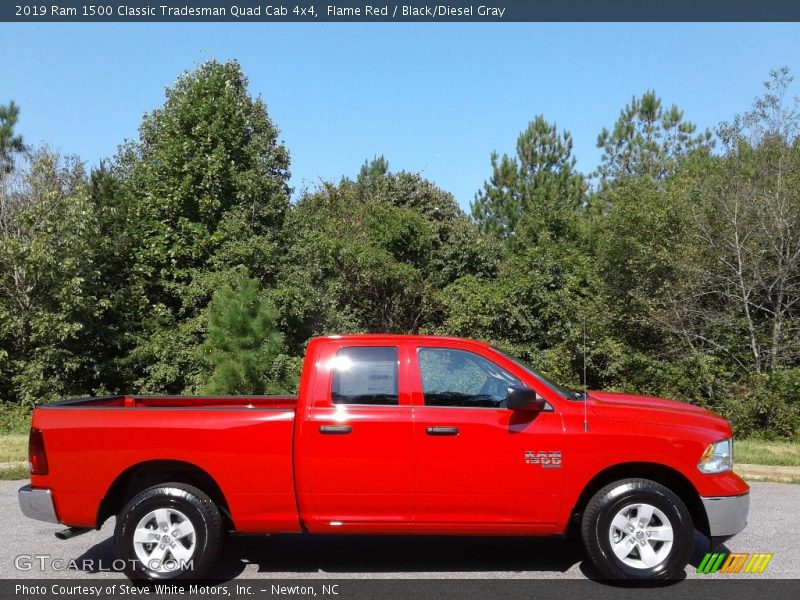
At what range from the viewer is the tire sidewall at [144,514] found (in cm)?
552

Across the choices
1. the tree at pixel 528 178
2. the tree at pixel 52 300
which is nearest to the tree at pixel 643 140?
the tree at pixel 528 178

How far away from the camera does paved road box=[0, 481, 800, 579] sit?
5855 millimetres

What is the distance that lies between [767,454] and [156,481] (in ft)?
32.3

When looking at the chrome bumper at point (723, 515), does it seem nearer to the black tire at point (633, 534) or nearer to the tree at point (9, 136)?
the black tire at point (633, 534)

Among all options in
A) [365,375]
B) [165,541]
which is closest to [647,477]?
[365,375]

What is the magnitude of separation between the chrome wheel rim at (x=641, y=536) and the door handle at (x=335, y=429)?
2.07m

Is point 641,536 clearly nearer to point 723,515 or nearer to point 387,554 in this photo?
Result: point 723,515

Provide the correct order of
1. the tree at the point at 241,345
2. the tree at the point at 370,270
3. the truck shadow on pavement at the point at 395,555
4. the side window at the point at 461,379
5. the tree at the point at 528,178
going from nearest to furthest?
1. the side window at the point at 461,379
2. the truck shadow on pavement at the point at 395,555
3. the tree at the point at 241,345
4. the tree at the point at 370,270
5. the tree at the point at 528,178

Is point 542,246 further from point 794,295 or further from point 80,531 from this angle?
point 80,531

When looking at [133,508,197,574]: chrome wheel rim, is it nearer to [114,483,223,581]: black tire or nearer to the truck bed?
[114,483,223,581]: black tire

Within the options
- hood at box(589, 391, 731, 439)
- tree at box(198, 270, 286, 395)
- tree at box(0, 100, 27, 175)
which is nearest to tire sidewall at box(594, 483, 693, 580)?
hood at box(589, 391, 731, 439)

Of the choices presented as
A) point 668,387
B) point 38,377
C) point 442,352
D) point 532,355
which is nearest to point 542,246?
point 532,355

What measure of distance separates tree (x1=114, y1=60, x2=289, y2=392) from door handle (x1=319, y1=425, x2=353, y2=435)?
17.0m

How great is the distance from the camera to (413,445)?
219 inches
